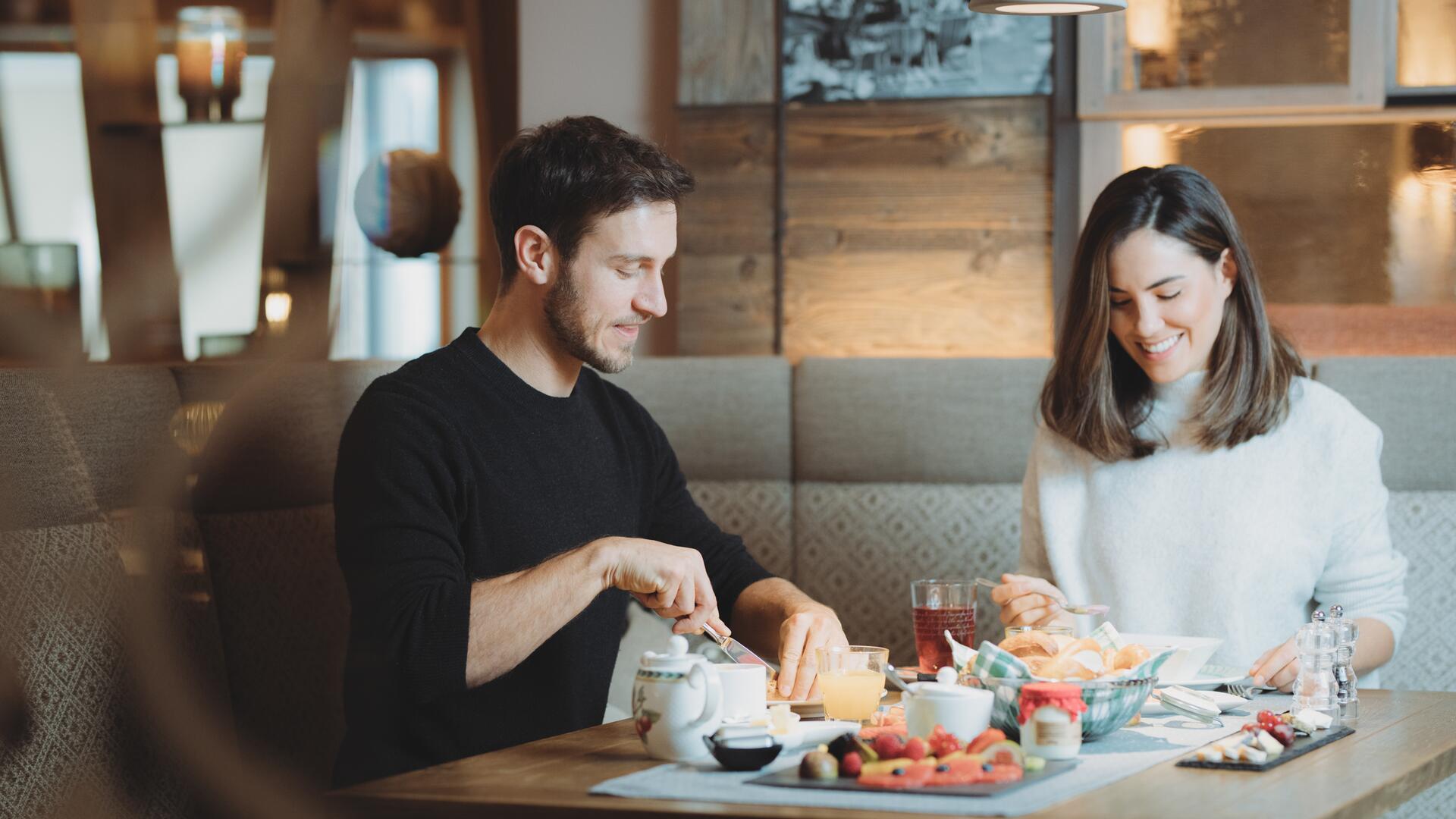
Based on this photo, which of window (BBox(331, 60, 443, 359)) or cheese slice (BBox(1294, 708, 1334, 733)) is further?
window (BBox(331, 60, 443, 359))

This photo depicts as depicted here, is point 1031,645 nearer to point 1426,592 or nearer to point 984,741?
point 984,741

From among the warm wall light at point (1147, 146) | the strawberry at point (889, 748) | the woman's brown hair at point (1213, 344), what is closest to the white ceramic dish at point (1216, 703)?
the strawberry at point (889, 748)

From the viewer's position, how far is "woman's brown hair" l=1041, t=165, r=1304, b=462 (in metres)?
2.02

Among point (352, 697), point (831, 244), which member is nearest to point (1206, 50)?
point (831, 244)

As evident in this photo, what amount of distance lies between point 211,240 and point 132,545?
955 millimetres

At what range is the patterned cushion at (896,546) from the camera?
262 centimetres

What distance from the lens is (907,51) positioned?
2908mm

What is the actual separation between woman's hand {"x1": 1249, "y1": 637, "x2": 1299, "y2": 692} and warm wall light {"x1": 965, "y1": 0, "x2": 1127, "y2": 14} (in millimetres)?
790

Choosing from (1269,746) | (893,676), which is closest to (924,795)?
(1269,746)

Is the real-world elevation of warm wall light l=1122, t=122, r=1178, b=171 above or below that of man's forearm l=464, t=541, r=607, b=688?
above

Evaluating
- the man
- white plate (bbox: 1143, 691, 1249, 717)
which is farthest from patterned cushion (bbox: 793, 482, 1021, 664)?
white plate (bbox: 1143, 691, 1249, 717)

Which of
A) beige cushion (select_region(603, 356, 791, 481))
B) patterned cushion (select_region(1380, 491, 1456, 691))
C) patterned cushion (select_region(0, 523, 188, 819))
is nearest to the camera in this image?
patterned cushion (select_region(0, 523, 188, 819))

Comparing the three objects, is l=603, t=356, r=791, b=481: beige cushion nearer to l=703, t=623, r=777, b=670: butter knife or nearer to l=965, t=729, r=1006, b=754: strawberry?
l=703, t=623, r=777, b=670: butter knife

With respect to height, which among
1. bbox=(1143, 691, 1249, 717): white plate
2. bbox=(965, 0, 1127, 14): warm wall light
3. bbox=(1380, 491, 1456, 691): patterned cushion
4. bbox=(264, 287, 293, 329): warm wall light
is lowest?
bbox=(1380, 491, 1456, 691): patterned cushion
